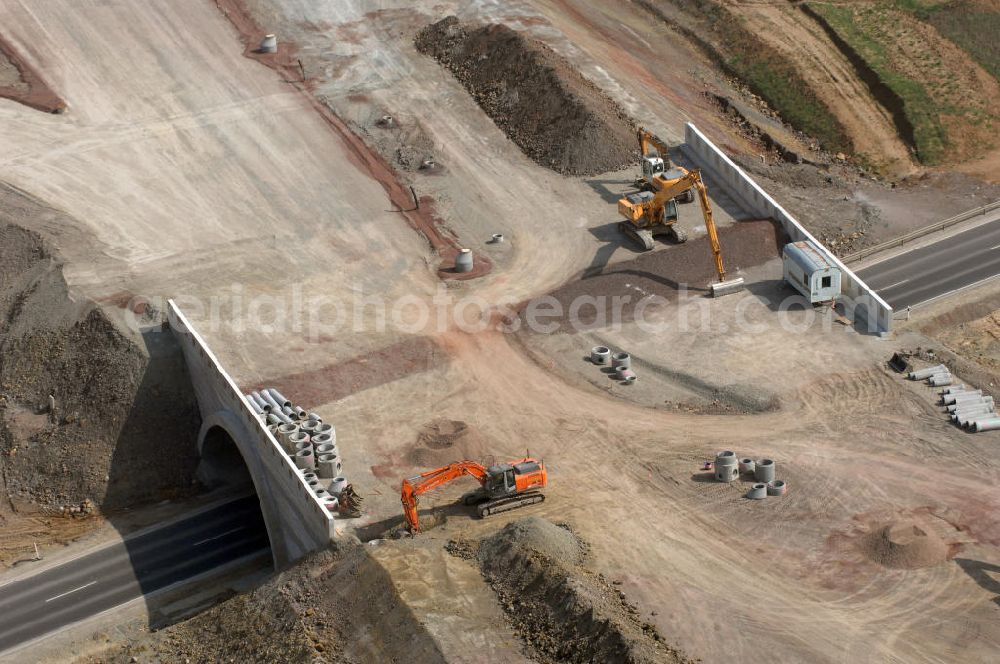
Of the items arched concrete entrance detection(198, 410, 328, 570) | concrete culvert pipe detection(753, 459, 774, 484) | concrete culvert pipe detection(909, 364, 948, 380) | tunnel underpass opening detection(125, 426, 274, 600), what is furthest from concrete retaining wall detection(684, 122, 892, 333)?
tunnel underpass opening detection(125, 426, 274, 600)

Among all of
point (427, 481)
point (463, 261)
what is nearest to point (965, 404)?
point (427, 481)

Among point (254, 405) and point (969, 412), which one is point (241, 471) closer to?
point (254, 405)

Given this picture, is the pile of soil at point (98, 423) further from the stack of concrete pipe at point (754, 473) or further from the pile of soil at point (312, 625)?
the stack of concrete pipe at point (754, 473)

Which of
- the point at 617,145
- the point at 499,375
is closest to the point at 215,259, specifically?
the point at 499,375

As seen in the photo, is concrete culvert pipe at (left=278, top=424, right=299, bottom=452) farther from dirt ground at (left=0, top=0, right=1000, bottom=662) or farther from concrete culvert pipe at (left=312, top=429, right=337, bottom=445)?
dirt ground at (left=0, top=0, right=1000, bottom=662)

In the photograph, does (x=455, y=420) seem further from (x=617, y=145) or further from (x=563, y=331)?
(x=617, y=145)

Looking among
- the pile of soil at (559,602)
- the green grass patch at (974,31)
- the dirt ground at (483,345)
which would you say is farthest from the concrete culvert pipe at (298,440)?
the green grass patch at (974,31)

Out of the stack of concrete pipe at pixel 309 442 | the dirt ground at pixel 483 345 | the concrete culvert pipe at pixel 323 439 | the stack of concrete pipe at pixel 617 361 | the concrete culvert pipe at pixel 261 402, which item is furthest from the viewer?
the stack of concrete pipe at pixel 617 361

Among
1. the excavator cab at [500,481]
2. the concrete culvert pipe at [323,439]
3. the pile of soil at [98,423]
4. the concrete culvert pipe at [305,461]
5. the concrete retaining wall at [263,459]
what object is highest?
the excavator cab at [500,481]
